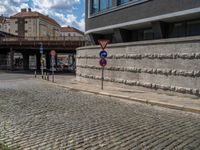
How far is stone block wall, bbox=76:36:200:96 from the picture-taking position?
15.7 meters

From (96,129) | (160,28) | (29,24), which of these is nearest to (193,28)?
(160,28)

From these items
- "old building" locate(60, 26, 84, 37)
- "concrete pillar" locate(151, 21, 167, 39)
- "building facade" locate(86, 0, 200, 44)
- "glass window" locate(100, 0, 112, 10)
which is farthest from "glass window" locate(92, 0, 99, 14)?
"old building" locate(60, 26, 84, 37)

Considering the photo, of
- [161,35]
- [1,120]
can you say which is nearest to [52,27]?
[161,35]

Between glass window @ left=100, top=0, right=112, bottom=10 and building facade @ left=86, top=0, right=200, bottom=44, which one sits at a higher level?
glass window @ left=100, top=0, right=112, bottom=10

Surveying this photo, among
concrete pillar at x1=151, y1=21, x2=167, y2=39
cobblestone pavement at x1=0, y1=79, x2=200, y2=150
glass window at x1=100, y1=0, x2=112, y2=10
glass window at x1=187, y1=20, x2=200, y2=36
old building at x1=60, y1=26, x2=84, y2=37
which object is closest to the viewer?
cobblestone pavement at x1=0, y1=79, x2=200, y2=150

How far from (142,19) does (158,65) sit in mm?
5373

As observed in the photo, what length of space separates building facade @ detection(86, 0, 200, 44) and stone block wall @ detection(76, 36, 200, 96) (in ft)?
7.92

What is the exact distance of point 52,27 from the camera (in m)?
159

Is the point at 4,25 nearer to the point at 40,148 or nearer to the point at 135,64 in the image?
the point at 135,64

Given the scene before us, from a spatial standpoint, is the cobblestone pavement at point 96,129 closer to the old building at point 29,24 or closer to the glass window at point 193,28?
the glass window at point 193,28

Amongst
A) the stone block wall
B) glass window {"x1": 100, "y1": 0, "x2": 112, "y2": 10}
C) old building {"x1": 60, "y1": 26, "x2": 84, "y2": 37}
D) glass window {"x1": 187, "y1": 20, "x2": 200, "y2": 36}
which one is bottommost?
the stone block wall

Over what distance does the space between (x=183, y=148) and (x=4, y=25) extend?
159016 millimetres

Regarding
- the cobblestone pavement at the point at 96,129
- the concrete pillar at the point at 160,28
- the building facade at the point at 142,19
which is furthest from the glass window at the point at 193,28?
the cobblestone pavement at the point at 96,129

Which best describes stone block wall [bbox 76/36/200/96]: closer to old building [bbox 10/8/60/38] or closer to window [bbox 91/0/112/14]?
window [bbox 91/0/112/14]
